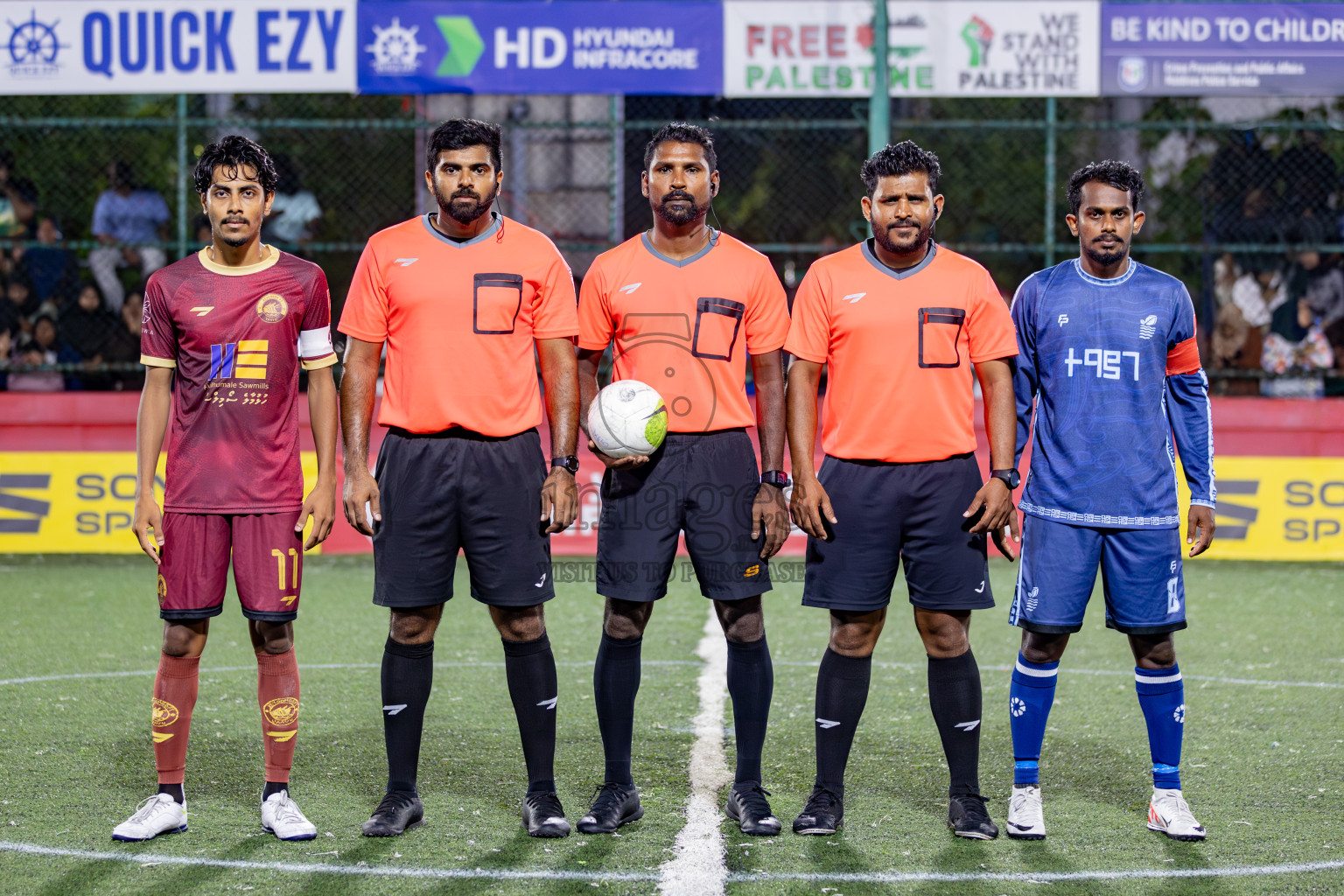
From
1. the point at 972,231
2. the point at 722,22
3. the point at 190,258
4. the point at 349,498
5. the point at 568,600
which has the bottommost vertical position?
the point at 568,600

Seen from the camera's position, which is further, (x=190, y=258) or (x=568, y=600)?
(x=568, y=600)

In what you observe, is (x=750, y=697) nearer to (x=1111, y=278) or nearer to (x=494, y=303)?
(x=494, y=303)

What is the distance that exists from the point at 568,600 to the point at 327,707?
2.97 metres

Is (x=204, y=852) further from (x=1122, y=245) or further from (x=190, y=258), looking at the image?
(x=1122, y=245)

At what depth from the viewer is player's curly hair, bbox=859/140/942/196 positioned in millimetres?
4637

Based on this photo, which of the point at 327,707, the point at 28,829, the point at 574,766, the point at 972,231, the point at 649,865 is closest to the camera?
the point at 649,865

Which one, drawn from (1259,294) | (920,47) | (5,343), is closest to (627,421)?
(920,47)

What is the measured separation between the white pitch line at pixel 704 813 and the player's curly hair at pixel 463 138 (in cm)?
205

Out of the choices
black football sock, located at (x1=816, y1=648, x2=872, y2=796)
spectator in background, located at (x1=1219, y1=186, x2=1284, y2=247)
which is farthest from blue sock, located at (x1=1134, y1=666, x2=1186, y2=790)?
spectator in background, located at (x1=1219, y1=186, x2=1284, y2=247)

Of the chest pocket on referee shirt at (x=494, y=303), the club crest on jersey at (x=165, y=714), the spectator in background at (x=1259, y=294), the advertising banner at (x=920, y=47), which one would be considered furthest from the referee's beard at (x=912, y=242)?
the spectator in background at (x=1259, y=294)

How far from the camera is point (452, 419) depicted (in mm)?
4570

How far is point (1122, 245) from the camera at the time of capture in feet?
15.4

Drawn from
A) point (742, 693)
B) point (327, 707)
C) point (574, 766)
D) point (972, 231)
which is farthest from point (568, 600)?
point (972, 231)

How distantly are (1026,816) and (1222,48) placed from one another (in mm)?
8828
